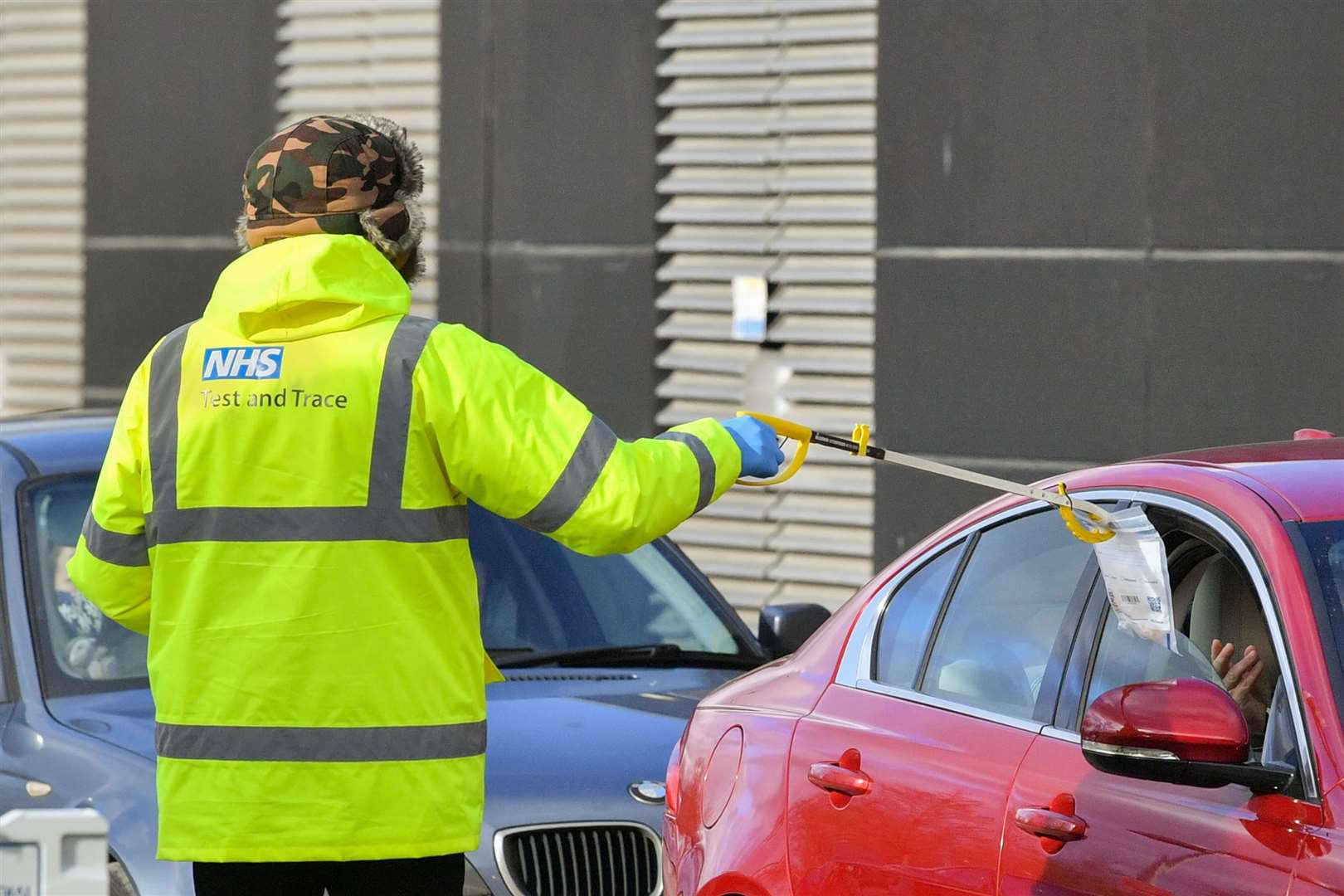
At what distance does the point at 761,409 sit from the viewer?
1084 centimetres

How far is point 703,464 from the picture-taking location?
11.8ft

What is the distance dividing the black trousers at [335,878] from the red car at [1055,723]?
2.47 feet

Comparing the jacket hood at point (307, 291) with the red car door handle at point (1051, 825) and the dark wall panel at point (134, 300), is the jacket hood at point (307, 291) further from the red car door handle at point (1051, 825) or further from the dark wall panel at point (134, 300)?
the dark wall panel at point (134, 300)

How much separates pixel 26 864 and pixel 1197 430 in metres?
7.44

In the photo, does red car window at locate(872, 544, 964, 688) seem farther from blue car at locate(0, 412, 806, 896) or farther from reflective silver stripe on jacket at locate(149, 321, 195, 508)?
reflective silver stripe on jacket at locate(149, 321, 195, 508)

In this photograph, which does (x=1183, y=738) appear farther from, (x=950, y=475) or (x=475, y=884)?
(x=475, y=884)

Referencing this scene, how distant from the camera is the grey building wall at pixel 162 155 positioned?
12.6 metres

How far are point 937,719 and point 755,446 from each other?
0.62m

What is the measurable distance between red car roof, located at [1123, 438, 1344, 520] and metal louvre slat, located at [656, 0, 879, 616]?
21.5 feet

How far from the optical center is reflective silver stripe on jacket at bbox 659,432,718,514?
11.8ft

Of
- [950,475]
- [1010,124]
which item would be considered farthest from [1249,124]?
[950,475]

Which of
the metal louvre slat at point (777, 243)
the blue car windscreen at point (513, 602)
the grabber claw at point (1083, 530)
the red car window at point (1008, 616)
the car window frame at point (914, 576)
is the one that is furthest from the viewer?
the metal louvre slat at point (777, 243)

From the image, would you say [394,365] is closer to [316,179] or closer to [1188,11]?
[316,179]

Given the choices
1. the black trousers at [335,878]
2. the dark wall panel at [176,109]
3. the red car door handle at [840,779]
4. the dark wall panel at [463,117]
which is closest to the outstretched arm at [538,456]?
the black trousers at [335,878]
